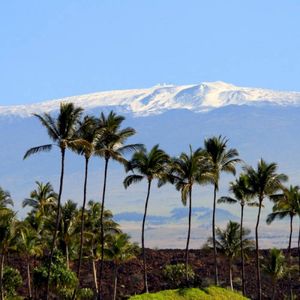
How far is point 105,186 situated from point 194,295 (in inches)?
962

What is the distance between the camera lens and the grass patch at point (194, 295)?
6344 cm

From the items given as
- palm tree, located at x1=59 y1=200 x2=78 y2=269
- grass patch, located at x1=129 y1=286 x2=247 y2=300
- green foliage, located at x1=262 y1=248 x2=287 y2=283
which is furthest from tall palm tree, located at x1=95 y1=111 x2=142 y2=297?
green foliage, located at x1=262 y1=248 x2=287 y2=283

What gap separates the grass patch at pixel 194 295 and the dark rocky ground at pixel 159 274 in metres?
41.1

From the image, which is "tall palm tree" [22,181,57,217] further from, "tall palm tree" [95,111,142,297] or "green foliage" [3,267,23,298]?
"tall palm tree" [95,111,142,297]

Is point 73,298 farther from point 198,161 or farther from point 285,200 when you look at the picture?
point 285,200

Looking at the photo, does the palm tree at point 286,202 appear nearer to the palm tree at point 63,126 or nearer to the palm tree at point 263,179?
the palm tree at point 263,179

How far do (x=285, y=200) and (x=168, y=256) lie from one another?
41461 millimetres

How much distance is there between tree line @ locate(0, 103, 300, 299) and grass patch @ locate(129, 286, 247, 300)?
1125 cm

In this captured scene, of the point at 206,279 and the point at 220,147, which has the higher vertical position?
the point at 220,147

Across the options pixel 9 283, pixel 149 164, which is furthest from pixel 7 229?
pixel 149 164

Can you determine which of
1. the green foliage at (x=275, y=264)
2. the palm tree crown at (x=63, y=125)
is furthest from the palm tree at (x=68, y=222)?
Result: the green foliage at (x=275, y=264)

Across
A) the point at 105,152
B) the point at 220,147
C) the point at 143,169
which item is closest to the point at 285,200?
the point at 220,147

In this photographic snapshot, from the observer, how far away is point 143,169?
294 ft

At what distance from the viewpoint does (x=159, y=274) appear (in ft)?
406
